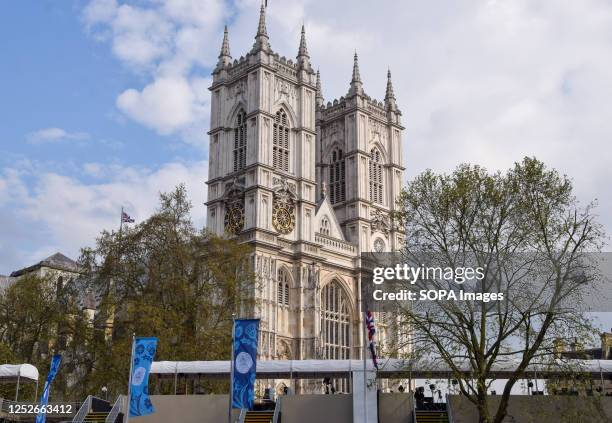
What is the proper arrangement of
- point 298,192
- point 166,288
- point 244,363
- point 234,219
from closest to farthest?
point 244,363, point 166,288, point 234,219, point 298,192

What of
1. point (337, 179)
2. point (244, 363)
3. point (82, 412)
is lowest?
point (82, 412)

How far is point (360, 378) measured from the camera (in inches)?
1280

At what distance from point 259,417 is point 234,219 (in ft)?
94.2

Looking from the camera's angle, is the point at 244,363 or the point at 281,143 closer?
the point at 244,363

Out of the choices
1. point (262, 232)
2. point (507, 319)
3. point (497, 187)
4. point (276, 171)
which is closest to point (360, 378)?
point (507, 319)

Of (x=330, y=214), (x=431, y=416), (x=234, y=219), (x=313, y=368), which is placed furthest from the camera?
(x=330, y=214)

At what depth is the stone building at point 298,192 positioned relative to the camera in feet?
193

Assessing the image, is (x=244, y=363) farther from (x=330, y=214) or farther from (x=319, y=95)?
(x=319, y=95)

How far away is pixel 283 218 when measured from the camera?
6116 cm

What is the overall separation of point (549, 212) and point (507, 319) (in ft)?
13.9

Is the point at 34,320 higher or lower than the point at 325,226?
lower

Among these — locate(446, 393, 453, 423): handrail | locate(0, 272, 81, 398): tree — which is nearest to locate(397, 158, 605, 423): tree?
locate(446, 393, 453, 423): handrail

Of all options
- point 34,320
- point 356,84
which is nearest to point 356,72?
point 356,84

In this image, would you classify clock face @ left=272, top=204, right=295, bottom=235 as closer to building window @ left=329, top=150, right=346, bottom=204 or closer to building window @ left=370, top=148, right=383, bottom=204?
building window @ left=329, top=150, right=346, bottom=204
